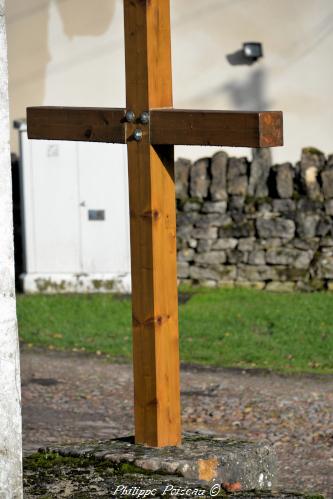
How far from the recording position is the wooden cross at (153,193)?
4312 millimetres

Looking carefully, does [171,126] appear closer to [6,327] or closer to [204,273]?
[6,327]

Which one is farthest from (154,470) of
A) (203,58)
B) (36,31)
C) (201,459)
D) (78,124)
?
(36,31)

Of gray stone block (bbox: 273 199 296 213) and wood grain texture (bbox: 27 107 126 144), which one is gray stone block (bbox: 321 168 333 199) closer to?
gray stone block (bbox: 273 199 296 213)

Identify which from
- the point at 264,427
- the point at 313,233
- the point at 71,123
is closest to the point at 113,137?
the point at 71,123

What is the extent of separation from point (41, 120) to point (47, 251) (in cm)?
750

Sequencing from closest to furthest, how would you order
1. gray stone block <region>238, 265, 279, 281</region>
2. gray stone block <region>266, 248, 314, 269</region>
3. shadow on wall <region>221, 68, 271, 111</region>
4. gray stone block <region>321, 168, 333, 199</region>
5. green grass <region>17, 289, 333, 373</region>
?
green grass <region>17, 289, 333, 373</region>
gray stone block <region>321, 168, 333, 199</region>
gray stone block <region>266, 248, 314, 269</region>
gray stone block <region>238, 265, 279, 281</region>
shadow on wall <region>221, 68, 271, 111</region>

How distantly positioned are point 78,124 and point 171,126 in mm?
524

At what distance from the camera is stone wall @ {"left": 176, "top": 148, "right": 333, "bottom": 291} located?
11688mm

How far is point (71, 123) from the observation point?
468 centimetres

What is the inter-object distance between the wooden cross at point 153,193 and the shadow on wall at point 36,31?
30.9 ft

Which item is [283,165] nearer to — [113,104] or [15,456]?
[113,104]

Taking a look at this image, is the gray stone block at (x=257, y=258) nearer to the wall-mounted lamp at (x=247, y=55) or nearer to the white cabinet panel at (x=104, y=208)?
the white cabinet panel at (x=104, y=208)

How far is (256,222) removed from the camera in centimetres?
1177

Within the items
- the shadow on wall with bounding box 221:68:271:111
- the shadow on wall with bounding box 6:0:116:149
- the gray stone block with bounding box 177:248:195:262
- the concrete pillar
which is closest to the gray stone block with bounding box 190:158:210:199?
the gray stone block with bounding box 177:248:195:262
